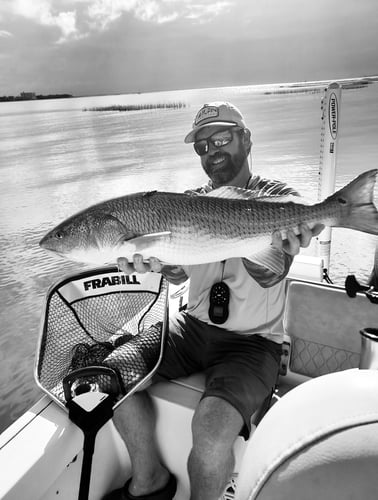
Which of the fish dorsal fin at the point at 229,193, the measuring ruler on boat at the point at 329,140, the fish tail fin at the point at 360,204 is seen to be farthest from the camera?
the measuring ruler on boat at the point at 329,140

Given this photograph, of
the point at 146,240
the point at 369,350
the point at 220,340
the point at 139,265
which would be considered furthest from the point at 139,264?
the point at 369,350

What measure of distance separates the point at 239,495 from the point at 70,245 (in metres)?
1.49

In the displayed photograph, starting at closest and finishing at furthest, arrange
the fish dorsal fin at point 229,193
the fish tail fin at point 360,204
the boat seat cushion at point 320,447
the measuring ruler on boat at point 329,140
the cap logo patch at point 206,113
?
the boat seat cushion at point 320,447, the fish tail fin at point 360,204, the fish dorsal fin at point 229,193, the cap logo patch at point 206,113, the measuring ruler on boat at point 329,140

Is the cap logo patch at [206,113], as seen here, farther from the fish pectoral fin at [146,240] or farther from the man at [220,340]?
the fish pectoral fin at [146,240]

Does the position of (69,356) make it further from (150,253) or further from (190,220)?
(190,220)

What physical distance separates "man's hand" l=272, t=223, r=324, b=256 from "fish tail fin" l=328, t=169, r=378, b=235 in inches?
5.9

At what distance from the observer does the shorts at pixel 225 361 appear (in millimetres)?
1990

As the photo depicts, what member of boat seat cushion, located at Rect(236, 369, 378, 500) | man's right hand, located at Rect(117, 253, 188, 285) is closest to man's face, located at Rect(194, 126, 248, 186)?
man's right hand, located at Rect(117, 253, 188, 285)

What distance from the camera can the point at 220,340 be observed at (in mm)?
2369

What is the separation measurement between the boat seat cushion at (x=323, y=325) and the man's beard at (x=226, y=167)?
0.86 metres

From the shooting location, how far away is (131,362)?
2154 mm

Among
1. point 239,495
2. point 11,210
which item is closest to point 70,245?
point 239,495

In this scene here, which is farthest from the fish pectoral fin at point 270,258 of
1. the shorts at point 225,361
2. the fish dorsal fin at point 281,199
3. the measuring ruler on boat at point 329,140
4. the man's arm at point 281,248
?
the measuring ruler on boat at point 329,140

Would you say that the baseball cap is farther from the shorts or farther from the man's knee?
the man's knee
